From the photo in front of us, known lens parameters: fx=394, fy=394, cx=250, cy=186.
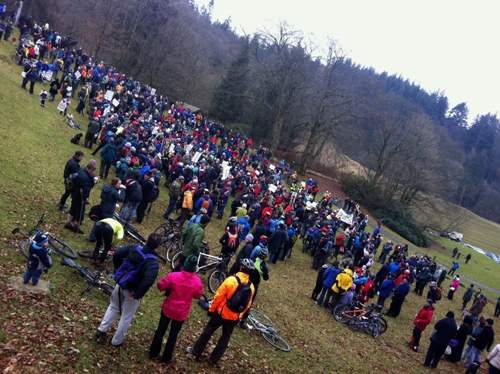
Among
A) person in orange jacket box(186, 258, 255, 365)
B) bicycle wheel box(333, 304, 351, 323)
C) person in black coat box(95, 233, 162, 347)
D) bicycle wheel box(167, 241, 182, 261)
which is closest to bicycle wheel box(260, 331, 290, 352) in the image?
person in orange jacket box(186, 258, 255, 365)

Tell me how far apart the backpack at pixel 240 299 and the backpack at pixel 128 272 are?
164cm

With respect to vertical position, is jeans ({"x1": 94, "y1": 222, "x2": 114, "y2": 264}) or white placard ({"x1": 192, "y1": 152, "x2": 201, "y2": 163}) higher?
white placard ({"x1": 192, "y1": 152, "x2": 201, "y2": 163})

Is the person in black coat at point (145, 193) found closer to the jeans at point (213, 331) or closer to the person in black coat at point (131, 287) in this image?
the person in black coat at point (131, 287)

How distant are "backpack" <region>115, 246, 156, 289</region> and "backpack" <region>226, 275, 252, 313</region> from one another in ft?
5.40

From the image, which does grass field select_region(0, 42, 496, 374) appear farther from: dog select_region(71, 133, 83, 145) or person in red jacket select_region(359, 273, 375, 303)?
person in red jacket select_region(359, 273, 375, 303)

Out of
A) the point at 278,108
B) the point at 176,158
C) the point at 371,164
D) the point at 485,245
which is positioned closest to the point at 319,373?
the point at 176,158

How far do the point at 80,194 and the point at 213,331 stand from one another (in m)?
5.60

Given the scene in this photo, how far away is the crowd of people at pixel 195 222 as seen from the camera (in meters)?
6.67

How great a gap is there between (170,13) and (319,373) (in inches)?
1974

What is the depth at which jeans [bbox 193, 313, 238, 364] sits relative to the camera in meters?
7.06

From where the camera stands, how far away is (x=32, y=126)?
18500 millimetres

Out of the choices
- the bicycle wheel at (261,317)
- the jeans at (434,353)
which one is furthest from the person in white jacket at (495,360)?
the bicycle wheel at (261,317)

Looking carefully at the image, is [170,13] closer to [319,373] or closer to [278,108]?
[278,108]

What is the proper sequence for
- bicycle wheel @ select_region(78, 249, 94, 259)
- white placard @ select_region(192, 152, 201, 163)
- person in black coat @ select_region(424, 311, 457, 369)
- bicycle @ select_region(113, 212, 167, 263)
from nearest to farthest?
1. bicycle wheel @ select_region(78, 249, 94, 259)
2. bicycle @ select_region(113, 212, 167, 263)
3. person in black coat @ select_region(424, 311, 457, 369)
4. white placard @ select_region(192, 152, 201, 163)
